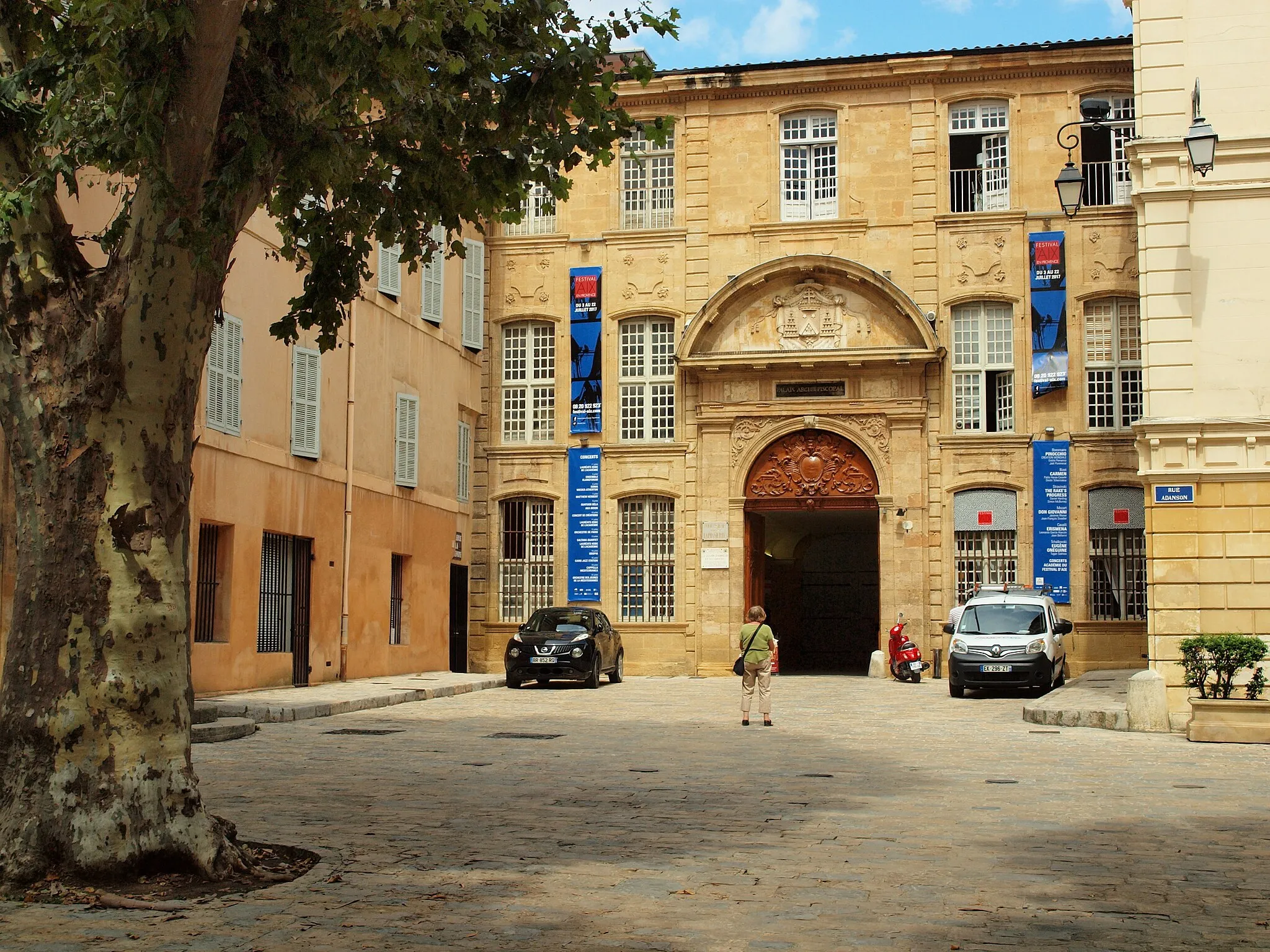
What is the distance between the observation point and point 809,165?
32250 millimetres

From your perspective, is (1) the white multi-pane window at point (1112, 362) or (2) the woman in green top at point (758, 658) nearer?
(2) the woman in green top at point (758, 658)

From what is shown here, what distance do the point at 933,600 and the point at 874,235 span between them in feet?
25.8

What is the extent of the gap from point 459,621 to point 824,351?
9.93m

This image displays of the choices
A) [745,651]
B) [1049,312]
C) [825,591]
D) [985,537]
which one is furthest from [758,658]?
[825,591]

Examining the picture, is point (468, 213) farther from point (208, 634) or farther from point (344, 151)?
point (208, 634)

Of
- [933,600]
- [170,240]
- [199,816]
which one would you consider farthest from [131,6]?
[933,600]

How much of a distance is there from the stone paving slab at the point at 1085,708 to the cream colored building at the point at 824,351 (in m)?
7.12

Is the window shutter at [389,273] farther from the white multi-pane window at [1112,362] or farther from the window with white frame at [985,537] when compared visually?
the white multi-pane window at [1112,362]

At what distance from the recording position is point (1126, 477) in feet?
97.5

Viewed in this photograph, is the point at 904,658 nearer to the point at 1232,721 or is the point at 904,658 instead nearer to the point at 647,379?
the point at 647,379

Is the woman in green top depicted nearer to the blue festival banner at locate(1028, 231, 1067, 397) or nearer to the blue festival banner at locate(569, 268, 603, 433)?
the blue festival banner at locate(1028, 231, 1067, 397)

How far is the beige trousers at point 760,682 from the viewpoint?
18.2 m

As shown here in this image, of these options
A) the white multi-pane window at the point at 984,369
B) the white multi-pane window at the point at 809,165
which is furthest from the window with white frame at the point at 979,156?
the white multi-pane window at the point at 809,165

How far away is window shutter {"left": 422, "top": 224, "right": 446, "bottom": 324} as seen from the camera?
2962cm
